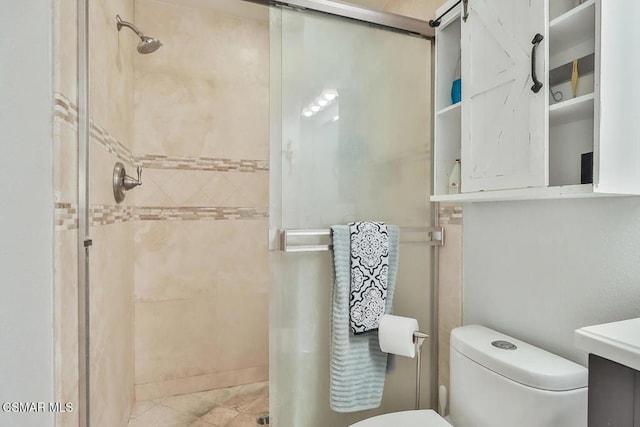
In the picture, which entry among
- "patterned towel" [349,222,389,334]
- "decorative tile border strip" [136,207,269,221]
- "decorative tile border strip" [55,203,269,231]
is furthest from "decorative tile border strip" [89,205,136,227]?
"patterned towel" [349,222,389,334]

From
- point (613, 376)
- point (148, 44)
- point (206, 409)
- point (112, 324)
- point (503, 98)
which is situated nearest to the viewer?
point (613, 376)

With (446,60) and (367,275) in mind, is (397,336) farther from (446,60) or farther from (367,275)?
(446,60)

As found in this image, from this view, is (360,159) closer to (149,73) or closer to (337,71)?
(337,71)

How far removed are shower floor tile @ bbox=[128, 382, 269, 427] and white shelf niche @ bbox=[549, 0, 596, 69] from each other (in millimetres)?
2110

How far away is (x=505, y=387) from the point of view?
0.98m

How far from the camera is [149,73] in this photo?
2076mm

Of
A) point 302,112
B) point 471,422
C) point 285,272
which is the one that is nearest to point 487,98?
point 302,112

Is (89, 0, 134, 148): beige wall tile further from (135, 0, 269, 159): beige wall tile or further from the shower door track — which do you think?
the shower door track

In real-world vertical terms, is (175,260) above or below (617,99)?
below

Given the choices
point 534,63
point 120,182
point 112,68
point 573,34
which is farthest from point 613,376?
point 112,68

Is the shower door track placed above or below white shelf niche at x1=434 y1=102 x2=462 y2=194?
above

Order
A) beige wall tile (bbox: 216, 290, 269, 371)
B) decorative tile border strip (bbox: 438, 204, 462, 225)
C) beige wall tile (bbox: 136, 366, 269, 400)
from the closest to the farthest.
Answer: decorative tile border strip (bbox: 438, 204, 462, 225)
beige wall tile (bbox: 136, 366, 269, 400)
beige wall tile (bbox: 216, 290, 269, 371)

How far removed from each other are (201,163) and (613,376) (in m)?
2.15

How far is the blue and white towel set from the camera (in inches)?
51.1
